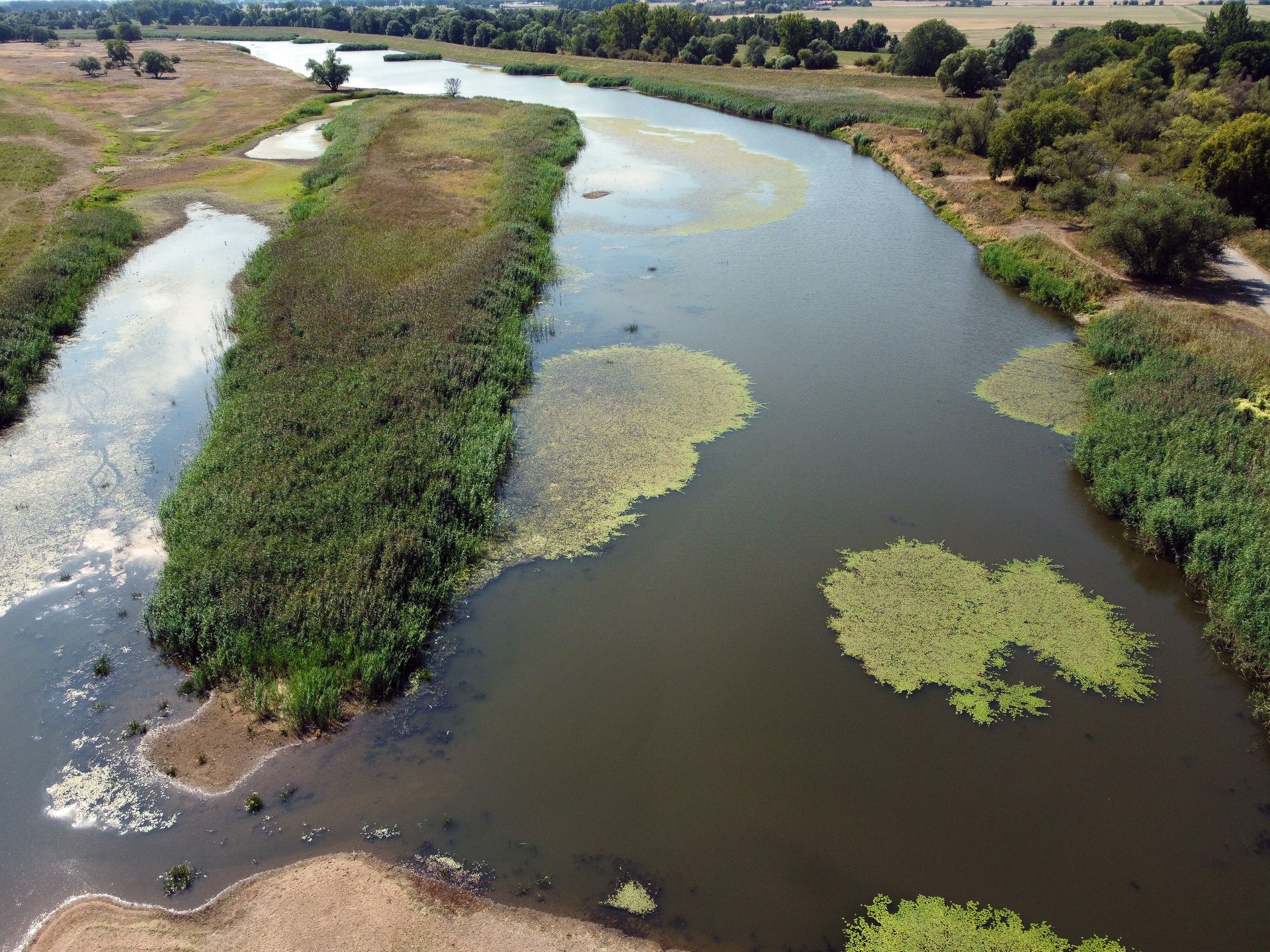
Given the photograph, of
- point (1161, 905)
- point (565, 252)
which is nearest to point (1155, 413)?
point (1161, 905)

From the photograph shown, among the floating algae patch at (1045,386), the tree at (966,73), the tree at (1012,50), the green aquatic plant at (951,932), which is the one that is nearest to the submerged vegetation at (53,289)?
the green aquatic plant at (951,932)

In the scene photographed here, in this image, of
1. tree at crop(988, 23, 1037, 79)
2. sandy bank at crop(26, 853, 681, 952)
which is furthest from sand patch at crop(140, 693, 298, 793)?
tree at crop(988, 23, 1037, 79)

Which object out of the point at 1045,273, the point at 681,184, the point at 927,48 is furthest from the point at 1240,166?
the point at 927,48

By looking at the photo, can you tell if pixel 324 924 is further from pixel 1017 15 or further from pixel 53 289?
pixel 1017 15

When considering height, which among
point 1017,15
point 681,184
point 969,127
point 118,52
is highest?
point 1017,15

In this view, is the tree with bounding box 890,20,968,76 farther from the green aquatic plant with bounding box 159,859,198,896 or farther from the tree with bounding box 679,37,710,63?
the green aquatic plant with bounding box 159,859,198,896

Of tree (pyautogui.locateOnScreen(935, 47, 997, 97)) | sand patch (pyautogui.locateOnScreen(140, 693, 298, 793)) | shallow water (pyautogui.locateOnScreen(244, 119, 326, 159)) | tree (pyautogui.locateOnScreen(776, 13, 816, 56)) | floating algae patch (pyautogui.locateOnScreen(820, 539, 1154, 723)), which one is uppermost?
tree (pyautogui.locateOnScreen(776, 13, 816, 56))
